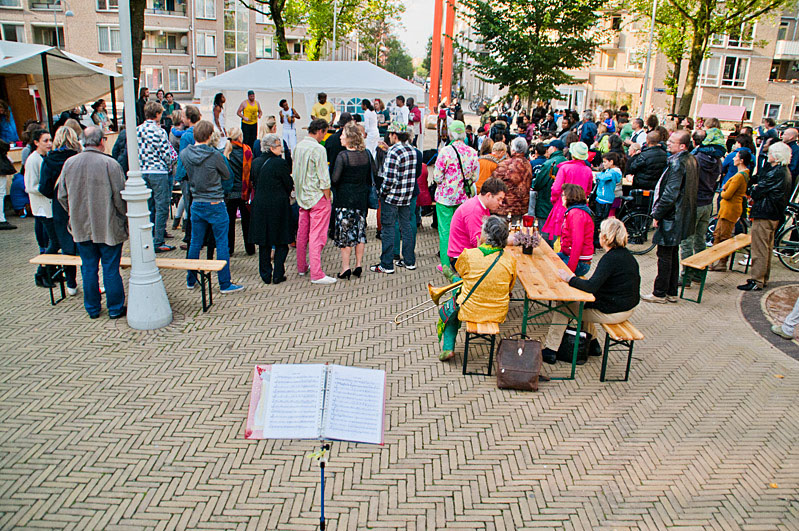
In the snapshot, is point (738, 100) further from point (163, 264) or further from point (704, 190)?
point (163, 264)

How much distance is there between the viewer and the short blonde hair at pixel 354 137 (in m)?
7.85

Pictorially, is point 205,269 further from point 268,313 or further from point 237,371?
point 237,371

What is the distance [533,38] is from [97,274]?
17.6 metres

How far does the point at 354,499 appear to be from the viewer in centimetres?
409

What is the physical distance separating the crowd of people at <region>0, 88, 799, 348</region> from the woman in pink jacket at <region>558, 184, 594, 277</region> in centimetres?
2

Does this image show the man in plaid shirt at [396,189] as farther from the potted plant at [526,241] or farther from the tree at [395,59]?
the tree at [395,59]

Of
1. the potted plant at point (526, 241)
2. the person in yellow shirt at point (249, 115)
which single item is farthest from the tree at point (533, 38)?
the potted plant at point (526, 241)

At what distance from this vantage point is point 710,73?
44281 millimetres

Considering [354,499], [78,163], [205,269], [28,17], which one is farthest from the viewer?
[28,17]

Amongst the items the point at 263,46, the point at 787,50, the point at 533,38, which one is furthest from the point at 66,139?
the point at 263,46

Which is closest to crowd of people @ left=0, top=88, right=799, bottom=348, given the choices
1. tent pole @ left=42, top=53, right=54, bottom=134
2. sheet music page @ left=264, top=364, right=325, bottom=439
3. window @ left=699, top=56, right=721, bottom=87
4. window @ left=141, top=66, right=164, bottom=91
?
sheet music page @ left=264, top=364, right=325, bottom=439

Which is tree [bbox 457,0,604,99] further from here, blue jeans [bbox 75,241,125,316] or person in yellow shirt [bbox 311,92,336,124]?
blue jeans [bbox 75,241,125,316]

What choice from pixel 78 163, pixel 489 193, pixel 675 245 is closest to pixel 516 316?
pixel 489 193

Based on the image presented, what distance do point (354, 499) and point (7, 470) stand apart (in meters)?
2.52
